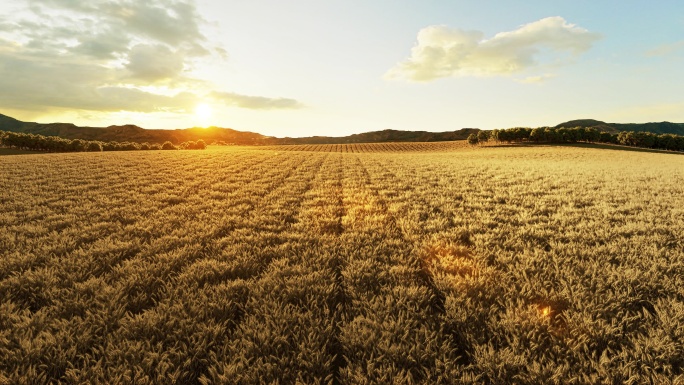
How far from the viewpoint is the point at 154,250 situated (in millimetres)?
5730

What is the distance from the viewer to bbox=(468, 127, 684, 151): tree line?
90.9 m

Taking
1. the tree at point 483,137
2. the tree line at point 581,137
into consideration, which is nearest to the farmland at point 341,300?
the tree at point 483,137

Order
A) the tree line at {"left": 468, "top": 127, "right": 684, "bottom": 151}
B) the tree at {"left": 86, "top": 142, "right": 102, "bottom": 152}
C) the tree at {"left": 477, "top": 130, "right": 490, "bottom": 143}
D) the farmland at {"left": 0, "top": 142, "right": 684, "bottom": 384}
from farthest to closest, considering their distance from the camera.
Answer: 1. the tree at {"left": 477, "top": 130, "right": 490, "bottom": 143}
2. the tree line at {"left": 468, "top": 127, "right": 684, "bottom": 151}
3. the tree at {"left": 86, "top": 142, "right": 102, "bottom": 152}
4. the farmland at {"left": 0, "top": 142, "right": 684, "bottom": 384}

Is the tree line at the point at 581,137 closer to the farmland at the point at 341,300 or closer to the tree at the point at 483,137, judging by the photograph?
the tree at the point at 483,137

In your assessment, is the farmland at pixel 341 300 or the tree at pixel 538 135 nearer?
the farmland at pixel 341 300

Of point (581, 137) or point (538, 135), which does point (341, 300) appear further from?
point (581, 137)

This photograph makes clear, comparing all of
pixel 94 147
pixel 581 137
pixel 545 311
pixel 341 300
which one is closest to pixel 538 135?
pixel 581 137

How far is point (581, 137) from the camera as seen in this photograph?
9619 centimetres

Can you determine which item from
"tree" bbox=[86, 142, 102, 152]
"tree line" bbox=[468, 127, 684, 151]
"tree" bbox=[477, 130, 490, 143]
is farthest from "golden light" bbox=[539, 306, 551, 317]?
"tree" bbox=[477, 130, 490, 143]

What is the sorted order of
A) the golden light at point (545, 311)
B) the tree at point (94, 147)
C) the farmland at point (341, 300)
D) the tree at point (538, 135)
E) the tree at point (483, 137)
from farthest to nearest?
the tree at point (483, 137) < the tree at point (538, 135) < the tree at point (94, 147) < the golden light at point (545, 311) < the farmland at point (341, 300)

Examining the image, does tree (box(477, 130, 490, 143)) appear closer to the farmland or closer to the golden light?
the farmland

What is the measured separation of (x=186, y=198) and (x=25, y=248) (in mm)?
6011

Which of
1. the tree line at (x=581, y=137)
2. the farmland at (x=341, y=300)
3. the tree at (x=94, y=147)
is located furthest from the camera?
the tree line at (x=581, y=137)

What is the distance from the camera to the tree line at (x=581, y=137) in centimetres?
9094
